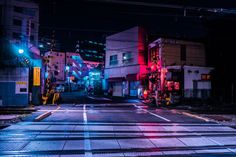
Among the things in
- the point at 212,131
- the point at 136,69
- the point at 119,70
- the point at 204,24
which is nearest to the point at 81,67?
the point at 119,70

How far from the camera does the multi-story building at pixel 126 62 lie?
43.4 metres

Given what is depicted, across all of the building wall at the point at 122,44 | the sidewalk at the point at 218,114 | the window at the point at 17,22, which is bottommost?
the sidewalk at the point at 218,114

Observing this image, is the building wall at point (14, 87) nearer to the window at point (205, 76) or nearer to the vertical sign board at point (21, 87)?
the vertical sign board at point (21, 87)

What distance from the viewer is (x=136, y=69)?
1721 inches

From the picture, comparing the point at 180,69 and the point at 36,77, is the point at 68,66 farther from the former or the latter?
the point at 36,77

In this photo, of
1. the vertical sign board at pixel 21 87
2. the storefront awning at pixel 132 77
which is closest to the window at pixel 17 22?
the storefront awning at pixel 132 77

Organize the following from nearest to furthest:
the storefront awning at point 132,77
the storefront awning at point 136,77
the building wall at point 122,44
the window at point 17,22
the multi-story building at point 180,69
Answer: the multi-story building at point 180,69 < the storefront awning at point 136,77 < the storefront awning at point 132,77 < the building wall at point 122,44 < the window at point 17,22

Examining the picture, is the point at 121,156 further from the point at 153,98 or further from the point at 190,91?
the point at 190,91

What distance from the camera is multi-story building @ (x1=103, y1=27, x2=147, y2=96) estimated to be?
43406mm

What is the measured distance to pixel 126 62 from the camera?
46.6m

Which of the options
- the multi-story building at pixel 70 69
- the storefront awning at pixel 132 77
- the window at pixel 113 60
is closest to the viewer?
the storefront awning at pixel 132 77

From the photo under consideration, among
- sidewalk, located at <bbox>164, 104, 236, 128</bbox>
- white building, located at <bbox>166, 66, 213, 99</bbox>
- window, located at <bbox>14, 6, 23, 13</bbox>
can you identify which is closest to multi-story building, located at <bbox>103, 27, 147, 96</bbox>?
white building, located at <bbox>166, 66, 213, 99</bbox>

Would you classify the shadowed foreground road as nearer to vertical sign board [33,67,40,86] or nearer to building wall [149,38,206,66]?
vertical sign board [33,67,40,86]

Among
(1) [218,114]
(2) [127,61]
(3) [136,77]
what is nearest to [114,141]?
(1) [218,114]
